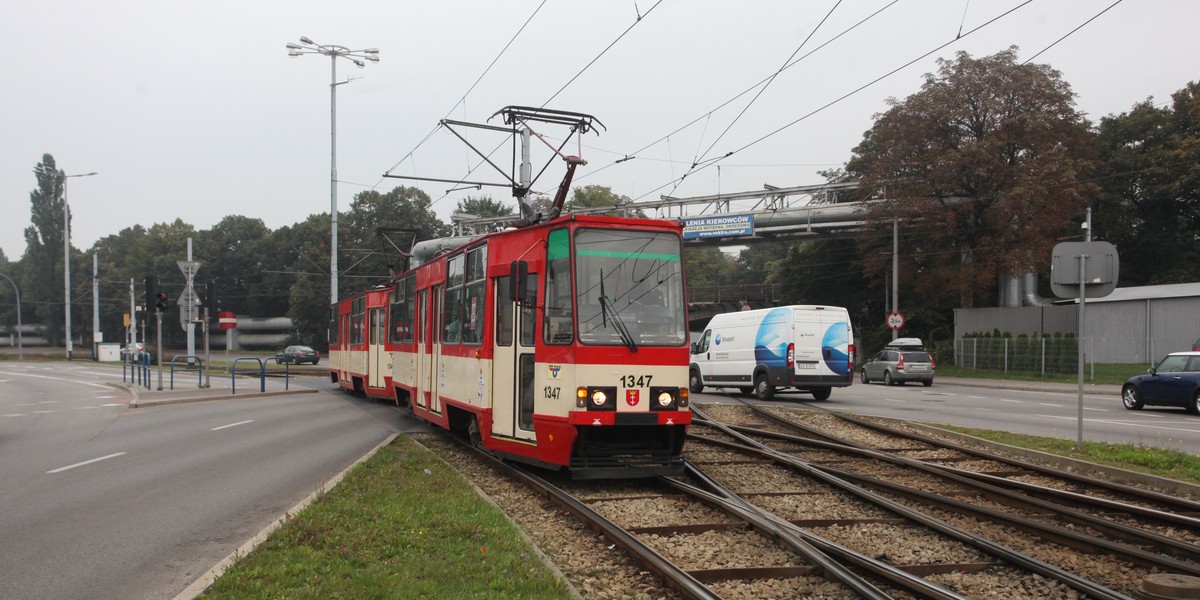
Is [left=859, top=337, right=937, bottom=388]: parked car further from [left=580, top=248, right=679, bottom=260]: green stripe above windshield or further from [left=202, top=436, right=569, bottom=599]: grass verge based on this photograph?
[left=202, top=436, right=569, bottom=599]: grass verge

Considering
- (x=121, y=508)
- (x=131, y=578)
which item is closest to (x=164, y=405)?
(x=121, y=508)

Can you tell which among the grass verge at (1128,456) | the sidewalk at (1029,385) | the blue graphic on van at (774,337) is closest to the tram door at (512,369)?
the grass verge at (1128,456)

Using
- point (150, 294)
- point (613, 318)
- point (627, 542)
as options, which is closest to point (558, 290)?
point (613, 318)

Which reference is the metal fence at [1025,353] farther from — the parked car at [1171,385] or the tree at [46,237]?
the tree at [46,237]

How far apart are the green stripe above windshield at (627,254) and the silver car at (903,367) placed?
24.6 meters

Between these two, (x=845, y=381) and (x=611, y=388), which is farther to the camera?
(x=845, y=381)

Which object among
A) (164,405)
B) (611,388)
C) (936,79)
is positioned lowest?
(164,405)

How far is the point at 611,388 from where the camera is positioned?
9.84 metres

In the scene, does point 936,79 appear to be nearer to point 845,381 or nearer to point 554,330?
point 845,381

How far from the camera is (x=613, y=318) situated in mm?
10125

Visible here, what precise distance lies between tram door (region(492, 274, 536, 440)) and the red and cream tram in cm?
1

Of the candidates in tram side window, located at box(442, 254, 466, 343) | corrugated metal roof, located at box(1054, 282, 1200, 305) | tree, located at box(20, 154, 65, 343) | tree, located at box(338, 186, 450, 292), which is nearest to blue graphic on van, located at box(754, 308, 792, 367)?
tram side window, located at box(442, 254, 466, 343)

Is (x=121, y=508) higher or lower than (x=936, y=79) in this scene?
lower

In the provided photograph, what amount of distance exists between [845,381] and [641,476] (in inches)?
532
